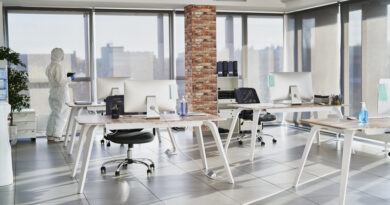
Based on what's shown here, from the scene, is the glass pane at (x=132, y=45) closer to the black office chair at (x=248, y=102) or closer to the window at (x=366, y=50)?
the black office chair at (x=248, y=102)

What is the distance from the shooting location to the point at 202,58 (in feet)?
29.6

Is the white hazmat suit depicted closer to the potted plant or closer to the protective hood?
the protective hood

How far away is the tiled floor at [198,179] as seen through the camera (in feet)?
14.6

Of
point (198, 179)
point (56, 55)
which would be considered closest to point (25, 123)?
point (56, 55)

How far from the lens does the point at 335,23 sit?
28.6 ft

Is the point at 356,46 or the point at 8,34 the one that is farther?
the point at 8,34

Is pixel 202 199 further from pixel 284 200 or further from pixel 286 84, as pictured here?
pixel 286 84

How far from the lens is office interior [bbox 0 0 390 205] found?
4758mm

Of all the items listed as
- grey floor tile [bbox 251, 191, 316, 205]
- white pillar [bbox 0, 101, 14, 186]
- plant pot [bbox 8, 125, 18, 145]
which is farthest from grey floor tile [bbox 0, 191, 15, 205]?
plant pot [bbox 8, 125, 18, 145]

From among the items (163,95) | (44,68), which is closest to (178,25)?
(44,68)

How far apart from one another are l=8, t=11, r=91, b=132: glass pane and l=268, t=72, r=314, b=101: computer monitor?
420cm

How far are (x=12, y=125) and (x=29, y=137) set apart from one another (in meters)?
0.43

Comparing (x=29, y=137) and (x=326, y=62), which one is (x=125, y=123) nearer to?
(x=29, y=137)

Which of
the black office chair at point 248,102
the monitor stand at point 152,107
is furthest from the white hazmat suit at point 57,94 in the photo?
the monitor stand at point 152,107
